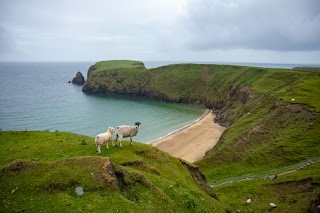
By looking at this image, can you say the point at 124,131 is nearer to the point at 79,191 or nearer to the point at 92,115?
the point at 79,191

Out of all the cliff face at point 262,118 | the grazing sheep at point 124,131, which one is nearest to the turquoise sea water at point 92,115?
the cliff face at point 262,118

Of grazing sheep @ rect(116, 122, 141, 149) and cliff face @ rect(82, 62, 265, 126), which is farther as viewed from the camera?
cliff face @ rect(82, 62, 265, 126)

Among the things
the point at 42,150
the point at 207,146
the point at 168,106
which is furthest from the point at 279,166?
the point at 168,106

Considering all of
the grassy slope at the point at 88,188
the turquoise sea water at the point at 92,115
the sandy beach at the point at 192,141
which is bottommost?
the sandy beach at the point at 192,141

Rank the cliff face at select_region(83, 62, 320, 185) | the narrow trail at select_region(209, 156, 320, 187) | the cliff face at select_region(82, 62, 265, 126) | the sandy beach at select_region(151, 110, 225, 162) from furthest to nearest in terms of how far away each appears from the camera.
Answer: the cliff face at select_region(82, 62, 265, 126) < the sandy beach at select_region(151, 110, 225, 162) < the cliff face at select_region(83, 62, 320, 185) < the narrow trail at select_region(209, 156, 320, 187)

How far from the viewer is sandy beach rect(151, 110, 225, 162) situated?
253 feet

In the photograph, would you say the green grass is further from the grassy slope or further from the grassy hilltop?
the grassy slope

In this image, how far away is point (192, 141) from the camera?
286 feet

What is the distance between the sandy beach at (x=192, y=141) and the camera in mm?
77125

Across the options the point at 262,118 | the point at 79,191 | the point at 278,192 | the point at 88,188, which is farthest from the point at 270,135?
the point at 79,191

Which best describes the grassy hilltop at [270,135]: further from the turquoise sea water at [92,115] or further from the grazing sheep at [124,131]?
the turquoise sea water at [92,115]

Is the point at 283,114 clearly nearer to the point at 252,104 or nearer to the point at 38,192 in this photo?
the point at 252,104

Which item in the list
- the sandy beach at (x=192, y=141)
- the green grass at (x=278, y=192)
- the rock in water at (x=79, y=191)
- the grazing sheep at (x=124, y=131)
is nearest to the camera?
the rock in water at (x=79, y=191)

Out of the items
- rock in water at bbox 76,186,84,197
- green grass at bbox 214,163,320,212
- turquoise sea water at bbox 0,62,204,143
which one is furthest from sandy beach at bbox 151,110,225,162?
rock in water at bbox 76,186,84,197
